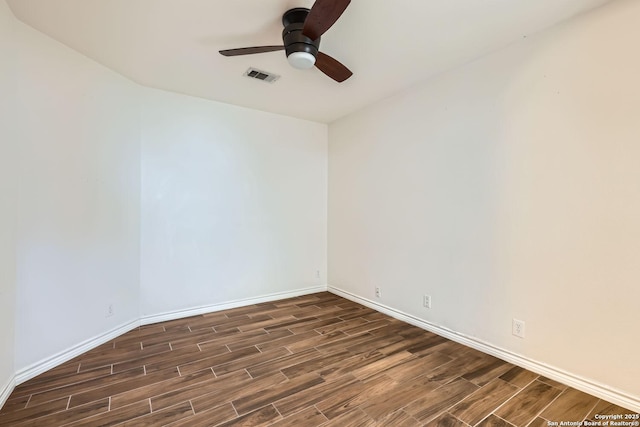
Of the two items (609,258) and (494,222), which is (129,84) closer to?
(494,222)

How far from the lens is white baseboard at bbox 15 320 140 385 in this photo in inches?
83.0

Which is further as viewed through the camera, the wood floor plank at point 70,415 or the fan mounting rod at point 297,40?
the fan mounting rod at point 297,40

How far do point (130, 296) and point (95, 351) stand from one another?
570 millimetres

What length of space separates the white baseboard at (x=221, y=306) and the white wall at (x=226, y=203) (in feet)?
0.15

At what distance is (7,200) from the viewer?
1934 millimetres

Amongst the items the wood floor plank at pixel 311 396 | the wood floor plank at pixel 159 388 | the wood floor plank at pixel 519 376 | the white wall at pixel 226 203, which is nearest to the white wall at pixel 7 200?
the wood floor plank at pixel 159 388

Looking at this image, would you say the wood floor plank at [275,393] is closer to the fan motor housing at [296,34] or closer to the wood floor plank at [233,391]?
the wood floor plank at [233,391]

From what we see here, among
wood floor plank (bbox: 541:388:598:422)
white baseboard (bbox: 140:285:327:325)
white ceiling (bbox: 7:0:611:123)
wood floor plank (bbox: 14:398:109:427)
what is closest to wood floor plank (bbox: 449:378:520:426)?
wood floor plank (bbox: 541:388:598:422)

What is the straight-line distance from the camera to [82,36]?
223 centimetres

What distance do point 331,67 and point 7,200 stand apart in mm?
2403

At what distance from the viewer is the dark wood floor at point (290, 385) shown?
67.9 inches

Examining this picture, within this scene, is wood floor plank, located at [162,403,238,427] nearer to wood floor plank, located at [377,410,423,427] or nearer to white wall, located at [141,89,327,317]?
wood floor plank, located at [377,410,423,427]

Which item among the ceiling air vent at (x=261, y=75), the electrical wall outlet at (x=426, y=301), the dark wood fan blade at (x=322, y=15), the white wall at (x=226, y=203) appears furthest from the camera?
the white wall at (x=226, y=203)

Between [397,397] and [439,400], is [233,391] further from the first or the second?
[439,400]
